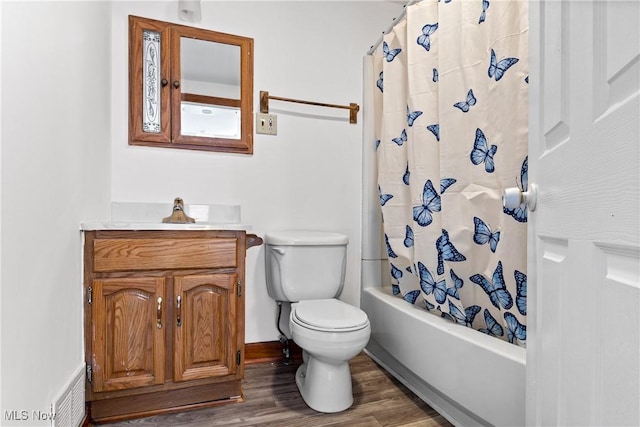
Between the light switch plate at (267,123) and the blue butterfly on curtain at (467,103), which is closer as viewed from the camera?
the blue butterfly on curtain at (467,103)

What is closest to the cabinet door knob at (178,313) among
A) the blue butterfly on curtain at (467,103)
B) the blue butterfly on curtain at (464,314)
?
the blue butterfly on curtain at (464,314)

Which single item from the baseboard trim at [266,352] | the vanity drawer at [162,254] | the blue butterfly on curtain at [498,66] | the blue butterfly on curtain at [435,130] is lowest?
the baseboard trim at [266,352]

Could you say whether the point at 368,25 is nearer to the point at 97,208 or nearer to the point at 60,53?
the point at 60,53

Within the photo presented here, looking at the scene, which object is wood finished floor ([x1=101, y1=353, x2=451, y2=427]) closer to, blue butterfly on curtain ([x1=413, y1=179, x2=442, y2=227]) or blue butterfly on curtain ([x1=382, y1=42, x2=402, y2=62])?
blue butterfly on curtain ([x1=413, y1=179, x2=442, y2=227])

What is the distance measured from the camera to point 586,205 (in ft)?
1.71

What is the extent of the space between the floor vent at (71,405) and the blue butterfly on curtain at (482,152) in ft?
5.33

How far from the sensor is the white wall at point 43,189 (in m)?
0.86

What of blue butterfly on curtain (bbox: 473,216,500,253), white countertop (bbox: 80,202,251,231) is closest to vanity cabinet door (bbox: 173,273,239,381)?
white countertop (bbox: 80,202,251,231)

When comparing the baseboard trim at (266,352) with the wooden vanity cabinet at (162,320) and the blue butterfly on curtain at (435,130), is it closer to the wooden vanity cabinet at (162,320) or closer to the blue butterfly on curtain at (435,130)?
the wooden vanity cabinet at (162,320)

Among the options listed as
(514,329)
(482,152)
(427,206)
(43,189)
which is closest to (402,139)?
(427,206)

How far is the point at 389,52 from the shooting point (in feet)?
6.30

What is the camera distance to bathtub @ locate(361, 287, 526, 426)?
113 cm

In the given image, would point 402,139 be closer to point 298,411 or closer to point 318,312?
point 318,312

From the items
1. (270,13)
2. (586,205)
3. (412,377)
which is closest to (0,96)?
(586,205)
